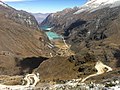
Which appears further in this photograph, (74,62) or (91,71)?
(74,62)

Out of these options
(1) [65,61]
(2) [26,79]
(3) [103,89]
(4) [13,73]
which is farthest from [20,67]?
(3) [103,89]

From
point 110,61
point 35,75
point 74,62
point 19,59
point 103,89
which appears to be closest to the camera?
point 103,89

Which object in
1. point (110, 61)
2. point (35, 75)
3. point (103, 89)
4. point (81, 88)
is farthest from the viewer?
point (110, 61)

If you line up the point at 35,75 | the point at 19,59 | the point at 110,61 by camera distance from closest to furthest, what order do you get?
the point at 35,75 → the point at 110,61 → the point at 19,59

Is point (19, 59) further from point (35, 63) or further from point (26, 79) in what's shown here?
point (26, 79)

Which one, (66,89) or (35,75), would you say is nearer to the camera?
(66,89)

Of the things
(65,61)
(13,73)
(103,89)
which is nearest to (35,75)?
(65,61)

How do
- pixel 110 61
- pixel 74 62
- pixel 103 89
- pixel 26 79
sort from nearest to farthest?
pixel 103 89
pixel 26 79
pixel 74 62
pixel 110 61

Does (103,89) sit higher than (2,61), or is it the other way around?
(2,61)

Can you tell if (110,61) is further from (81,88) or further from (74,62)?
(81,88)
